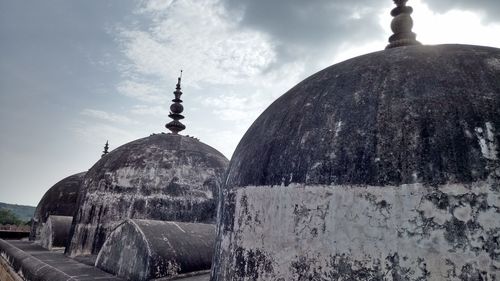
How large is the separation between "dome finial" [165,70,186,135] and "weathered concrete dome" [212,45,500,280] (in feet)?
26.7

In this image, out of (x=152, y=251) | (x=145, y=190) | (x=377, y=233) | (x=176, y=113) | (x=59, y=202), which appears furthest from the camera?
(x=59, y=202)

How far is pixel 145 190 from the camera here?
8.04 m

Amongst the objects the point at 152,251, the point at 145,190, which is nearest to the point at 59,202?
the point at 145,190

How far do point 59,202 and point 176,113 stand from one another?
7.45 meters

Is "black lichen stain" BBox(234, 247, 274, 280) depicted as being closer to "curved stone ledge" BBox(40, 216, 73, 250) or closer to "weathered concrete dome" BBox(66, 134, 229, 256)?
"weathered concrete dome" BBox(66, 134, 229, 256)

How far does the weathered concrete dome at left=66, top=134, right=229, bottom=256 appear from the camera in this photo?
26.1 ft

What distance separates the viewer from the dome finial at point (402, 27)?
14.9 ft

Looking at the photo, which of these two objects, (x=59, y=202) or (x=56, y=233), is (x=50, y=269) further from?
(x=59, y=202)

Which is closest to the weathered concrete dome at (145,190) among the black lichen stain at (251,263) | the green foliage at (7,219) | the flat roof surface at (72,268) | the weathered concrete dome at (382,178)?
the flat roof surface at (72,268)

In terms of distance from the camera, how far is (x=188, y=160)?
8.97 meters

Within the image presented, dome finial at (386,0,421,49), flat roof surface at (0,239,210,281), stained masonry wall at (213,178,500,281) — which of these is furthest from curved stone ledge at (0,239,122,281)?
dome finial at (386,0,421,49)

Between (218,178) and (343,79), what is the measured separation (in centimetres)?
617

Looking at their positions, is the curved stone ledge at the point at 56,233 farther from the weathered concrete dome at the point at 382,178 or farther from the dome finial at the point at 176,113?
the weathered concrete dome at the point at 382,178

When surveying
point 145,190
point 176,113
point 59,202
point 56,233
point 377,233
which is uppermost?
point 176,113
